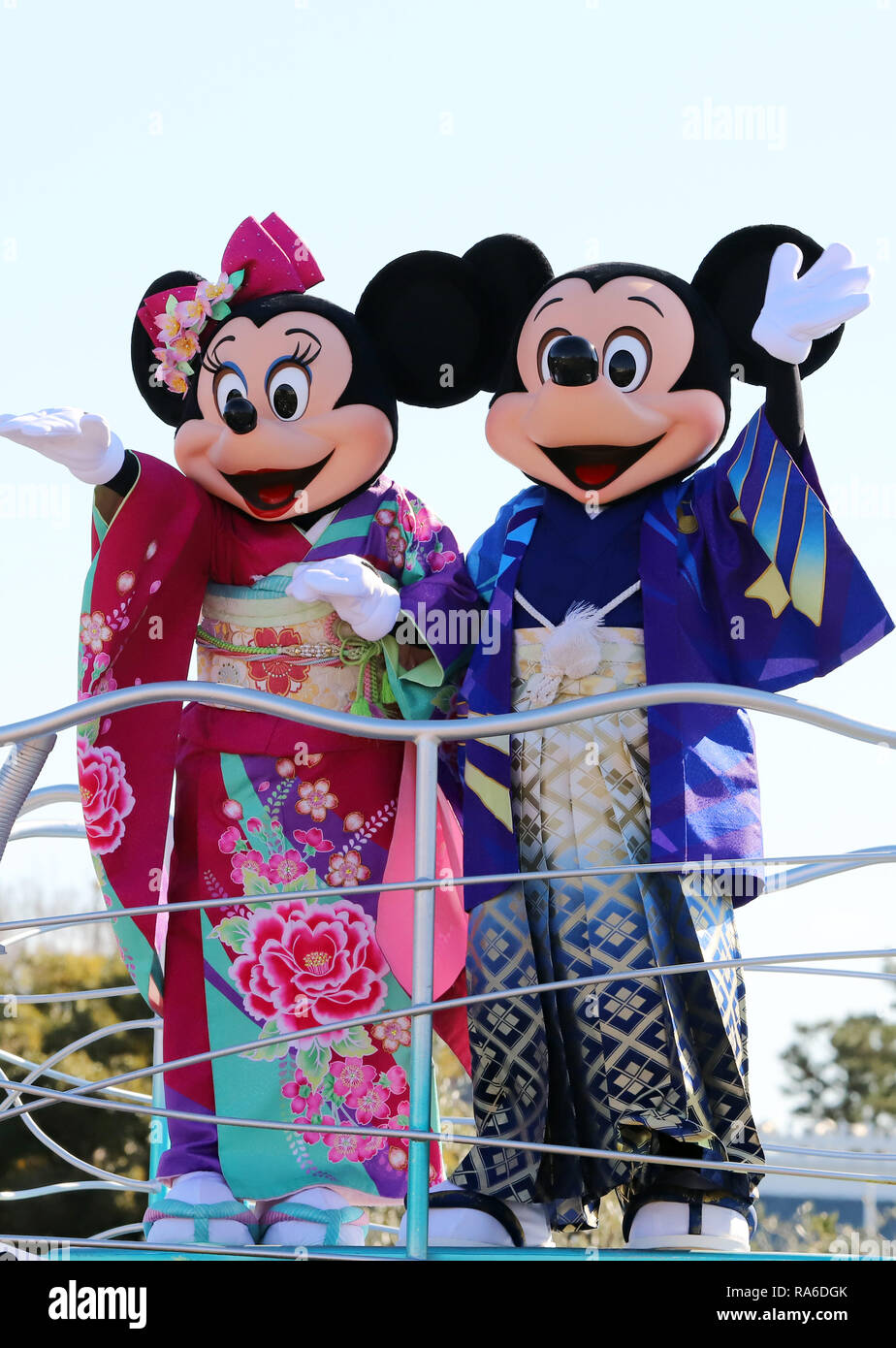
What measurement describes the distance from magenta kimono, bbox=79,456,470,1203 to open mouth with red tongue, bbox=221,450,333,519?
0.18ft

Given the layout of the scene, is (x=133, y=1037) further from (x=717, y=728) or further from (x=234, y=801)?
(x=717, y=728)

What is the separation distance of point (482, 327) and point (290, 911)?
1393mm

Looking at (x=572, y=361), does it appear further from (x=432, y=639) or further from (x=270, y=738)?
(x=270, y=738)

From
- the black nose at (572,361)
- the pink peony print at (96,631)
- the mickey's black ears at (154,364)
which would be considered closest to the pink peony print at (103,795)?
the pink peony print at (96,631)

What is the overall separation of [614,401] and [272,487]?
2.53 feet

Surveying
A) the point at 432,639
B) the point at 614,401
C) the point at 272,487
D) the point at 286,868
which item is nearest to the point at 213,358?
the point at 272,487

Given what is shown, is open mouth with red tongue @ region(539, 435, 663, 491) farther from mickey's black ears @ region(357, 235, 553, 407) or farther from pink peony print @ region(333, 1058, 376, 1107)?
pink peony print @ region(333, 1058, 376, 1107)

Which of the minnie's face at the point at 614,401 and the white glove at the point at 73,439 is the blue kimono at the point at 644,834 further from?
the white glove at the point at 73,439

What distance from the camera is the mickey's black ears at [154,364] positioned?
3844 mm

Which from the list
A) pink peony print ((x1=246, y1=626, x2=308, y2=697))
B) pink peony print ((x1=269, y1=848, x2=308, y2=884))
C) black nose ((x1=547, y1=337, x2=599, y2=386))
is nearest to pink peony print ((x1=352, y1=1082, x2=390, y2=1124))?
pink peony print ((x1=269, y1=848, x2=308, y2=884))

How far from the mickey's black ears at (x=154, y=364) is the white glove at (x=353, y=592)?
2.45 feet

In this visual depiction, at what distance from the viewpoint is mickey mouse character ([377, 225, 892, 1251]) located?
2951 mm

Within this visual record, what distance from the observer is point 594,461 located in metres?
3.30
